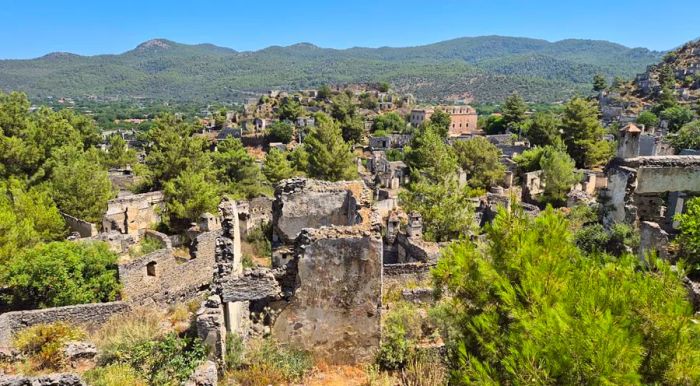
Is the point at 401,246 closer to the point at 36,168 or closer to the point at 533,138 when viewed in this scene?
the point at 36,168

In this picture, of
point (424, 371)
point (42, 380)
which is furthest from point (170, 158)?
point (424, 371)

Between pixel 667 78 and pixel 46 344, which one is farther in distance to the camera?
pixel 667 78

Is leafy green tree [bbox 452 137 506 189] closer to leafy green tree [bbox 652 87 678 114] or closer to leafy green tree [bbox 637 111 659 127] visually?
leafy green tree [bbox 637 111 659 127]

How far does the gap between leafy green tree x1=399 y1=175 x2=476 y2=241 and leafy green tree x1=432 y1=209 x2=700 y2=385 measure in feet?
42.2

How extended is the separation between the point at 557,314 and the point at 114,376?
678 cm

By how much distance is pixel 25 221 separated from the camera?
677 inches

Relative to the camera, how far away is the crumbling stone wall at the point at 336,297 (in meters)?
8.61

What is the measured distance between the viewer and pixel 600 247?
15.2 meters

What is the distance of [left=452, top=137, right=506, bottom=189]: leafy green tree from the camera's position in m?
35.3

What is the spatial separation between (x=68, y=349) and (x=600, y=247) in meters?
14.5

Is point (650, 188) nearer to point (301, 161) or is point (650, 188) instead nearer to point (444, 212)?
point (444, 212)

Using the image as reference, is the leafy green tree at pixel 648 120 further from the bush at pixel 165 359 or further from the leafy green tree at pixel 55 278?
the bush at pixel 165 359

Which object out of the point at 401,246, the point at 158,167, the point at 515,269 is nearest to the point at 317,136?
the point at 158,167

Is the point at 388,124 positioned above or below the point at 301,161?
above
